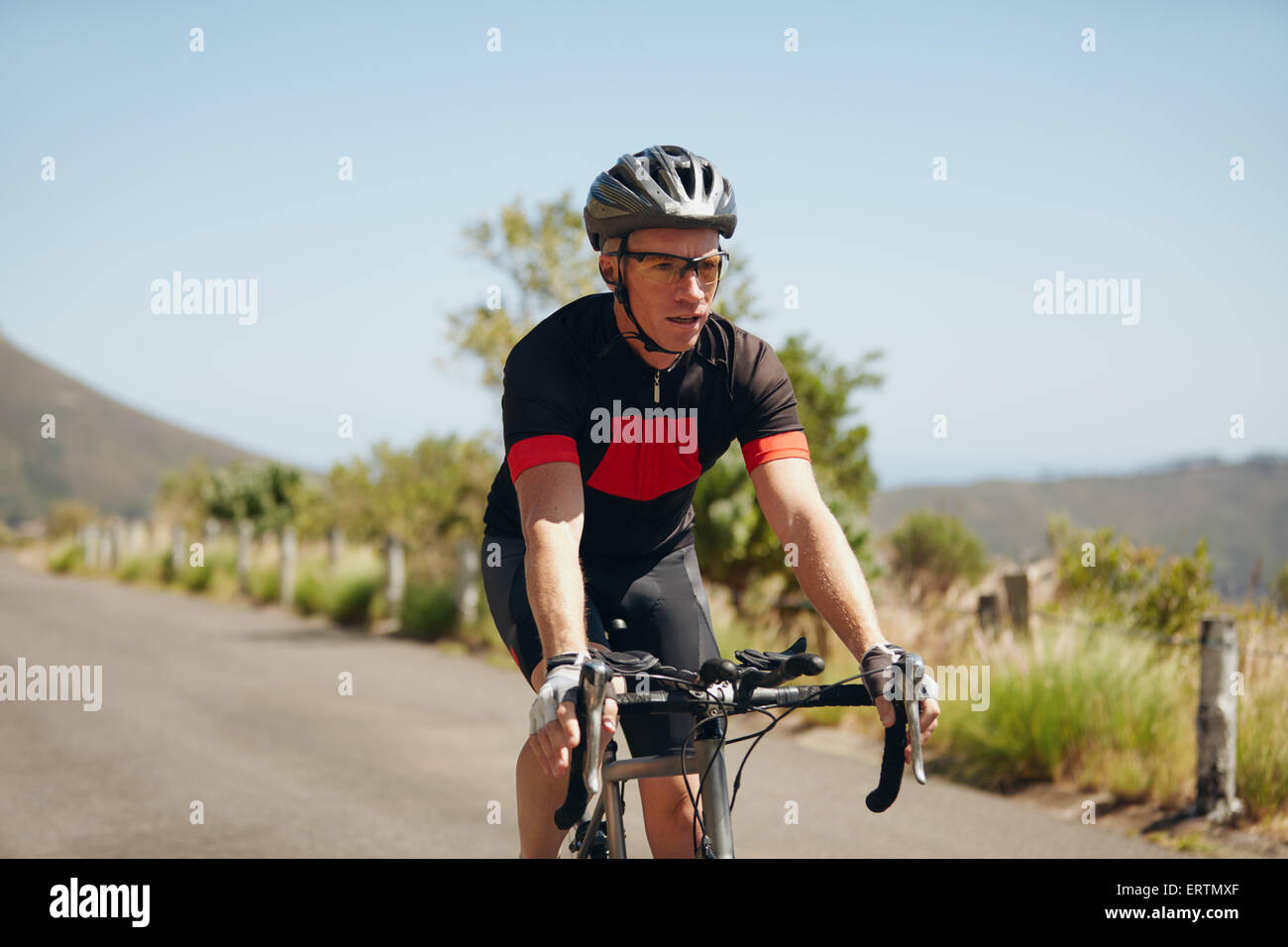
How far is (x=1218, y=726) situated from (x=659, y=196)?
545 cm

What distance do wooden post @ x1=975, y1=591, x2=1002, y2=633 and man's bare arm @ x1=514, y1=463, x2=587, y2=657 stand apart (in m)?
7.37

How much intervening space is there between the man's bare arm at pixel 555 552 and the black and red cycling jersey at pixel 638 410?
0.37ft

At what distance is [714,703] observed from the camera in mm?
2670

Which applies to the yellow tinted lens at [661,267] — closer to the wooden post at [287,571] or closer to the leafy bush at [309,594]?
the leafy bush at [309,594]

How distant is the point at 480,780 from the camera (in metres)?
8.23

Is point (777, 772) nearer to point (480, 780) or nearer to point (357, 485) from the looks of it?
point (480, 780)

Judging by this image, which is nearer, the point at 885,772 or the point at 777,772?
the point at 885,772

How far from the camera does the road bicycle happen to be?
2398 mm

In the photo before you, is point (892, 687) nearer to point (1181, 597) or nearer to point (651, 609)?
point (651, 609)

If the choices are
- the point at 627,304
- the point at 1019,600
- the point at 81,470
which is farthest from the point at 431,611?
the point at 81,470

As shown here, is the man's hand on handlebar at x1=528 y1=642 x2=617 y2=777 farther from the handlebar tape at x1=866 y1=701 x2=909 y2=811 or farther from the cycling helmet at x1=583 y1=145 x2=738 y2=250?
the cycling helmet at x1=583 y1=145 x2=738 y2=250

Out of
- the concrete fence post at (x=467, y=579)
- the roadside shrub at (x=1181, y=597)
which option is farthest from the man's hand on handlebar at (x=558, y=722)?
the concrete fence post at (x=467, y=579)
